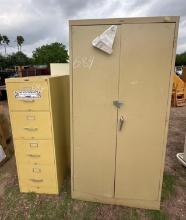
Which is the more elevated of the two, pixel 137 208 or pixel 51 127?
pixel 51 127

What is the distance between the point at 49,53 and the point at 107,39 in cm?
3152

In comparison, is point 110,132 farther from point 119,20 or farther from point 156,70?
point 119,20

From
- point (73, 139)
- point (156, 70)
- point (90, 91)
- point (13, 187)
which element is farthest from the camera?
point (13, 187)

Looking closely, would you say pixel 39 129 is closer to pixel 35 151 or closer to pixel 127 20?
pixel 35 151

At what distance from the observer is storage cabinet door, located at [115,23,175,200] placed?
1.63 meters

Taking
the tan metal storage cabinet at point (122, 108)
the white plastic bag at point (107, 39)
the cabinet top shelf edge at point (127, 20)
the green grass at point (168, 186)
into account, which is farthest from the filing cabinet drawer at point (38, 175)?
the cabinet top shelf edge at point (127, 20)

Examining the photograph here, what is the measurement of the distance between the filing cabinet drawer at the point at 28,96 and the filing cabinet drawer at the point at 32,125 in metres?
0.07

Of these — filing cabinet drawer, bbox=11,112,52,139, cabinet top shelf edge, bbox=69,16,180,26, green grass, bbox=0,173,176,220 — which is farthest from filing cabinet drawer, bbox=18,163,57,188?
cabinet top shelf edge, bbox=69,16,180,26

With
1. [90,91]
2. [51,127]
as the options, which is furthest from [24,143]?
[90,91]

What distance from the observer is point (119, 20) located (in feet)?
5.33

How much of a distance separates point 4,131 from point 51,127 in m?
1.93

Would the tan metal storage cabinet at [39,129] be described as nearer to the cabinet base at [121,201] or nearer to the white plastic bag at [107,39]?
the cabinet base at [121,201]

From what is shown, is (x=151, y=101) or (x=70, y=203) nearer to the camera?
(x=151, y=101)

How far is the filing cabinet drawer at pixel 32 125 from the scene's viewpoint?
79.7 inches
